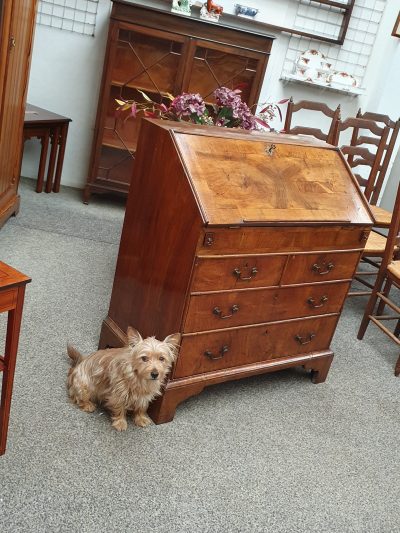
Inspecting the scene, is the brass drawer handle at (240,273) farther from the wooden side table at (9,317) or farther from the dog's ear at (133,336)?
the wooden side table at (9,317)

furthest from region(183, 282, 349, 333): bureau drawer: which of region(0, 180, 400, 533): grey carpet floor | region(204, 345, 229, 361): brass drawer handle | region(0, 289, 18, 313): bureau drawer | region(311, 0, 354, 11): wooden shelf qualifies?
region(311, 0, 354, 11): wooden shelf

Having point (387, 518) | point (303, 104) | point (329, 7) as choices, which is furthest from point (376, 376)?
point (329, 7)

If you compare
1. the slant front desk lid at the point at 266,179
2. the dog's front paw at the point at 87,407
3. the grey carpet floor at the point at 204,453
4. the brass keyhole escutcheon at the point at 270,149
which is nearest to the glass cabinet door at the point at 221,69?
the slant front desk lid at the point at 266,179

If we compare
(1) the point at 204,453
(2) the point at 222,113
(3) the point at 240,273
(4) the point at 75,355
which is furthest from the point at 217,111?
(1) the point at 204,453

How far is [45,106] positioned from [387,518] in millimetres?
4277

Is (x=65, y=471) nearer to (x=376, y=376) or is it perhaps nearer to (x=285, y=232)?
(x=285, y=232)

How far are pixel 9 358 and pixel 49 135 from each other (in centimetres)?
319

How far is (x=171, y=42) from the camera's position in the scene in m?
4.62

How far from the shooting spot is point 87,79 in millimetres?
4984

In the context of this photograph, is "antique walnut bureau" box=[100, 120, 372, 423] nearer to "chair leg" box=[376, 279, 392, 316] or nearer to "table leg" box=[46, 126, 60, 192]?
"chair leg" box=[376, 279, 392, 316]

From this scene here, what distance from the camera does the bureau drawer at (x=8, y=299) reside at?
172 cm

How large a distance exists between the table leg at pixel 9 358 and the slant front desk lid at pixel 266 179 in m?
0.73

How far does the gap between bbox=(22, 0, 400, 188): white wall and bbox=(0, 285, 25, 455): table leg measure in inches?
142

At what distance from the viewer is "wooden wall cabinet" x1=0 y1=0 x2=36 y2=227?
124 inches
